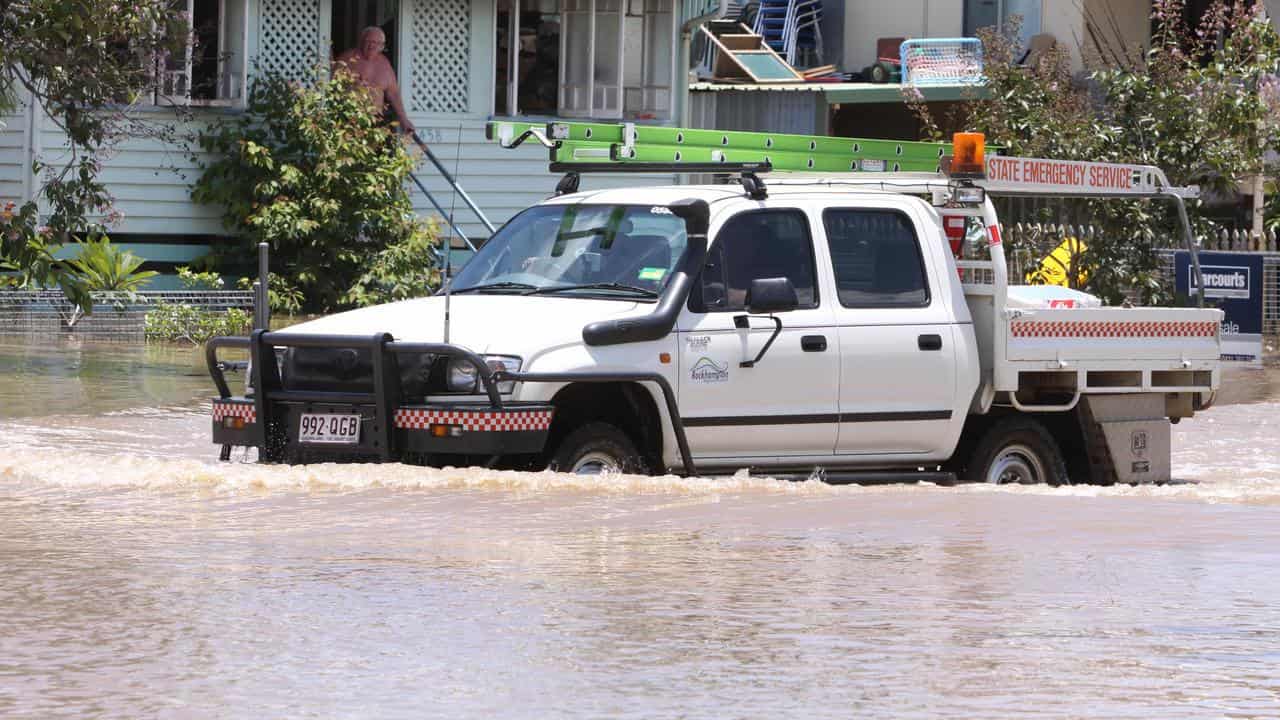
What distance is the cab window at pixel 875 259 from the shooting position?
10414mm

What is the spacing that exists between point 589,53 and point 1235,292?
857cm

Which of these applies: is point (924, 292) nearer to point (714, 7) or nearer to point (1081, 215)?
point (1081, 215)

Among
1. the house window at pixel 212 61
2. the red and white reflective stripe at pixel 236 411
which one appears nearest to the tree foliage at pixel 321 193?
the house window at pixel 212 61

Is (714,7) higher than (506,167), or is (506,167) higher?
(714,7)

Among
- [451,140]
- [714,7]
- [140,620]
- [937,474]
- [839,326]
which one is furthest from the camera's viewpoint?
[714,7]

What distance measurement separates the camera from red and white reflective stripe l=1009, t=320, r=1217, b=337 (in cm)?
1097

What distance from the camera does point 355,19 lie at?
26.2 meters

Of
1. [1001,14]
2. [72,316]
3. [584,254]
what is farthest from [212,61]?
[1001,14]

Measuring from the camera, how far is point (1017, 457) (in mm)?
11312

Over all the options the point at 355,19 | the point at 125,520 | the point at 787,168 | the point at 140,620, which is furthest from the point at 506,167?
the point at 140,620

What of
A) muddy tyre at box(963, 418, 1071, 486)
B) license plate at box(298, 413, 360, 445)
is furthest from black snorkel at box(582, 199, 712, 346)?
muddy tyre at box(963, 418, 1071, 486)

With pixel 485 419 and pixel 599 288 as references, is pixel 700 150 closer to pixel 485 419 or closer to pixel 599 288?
pixel 599 288

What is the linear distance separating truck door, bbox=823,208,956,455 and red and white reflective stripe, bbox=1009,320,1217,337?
581 millimetres

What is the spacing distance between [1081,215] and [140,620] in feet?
45.0
